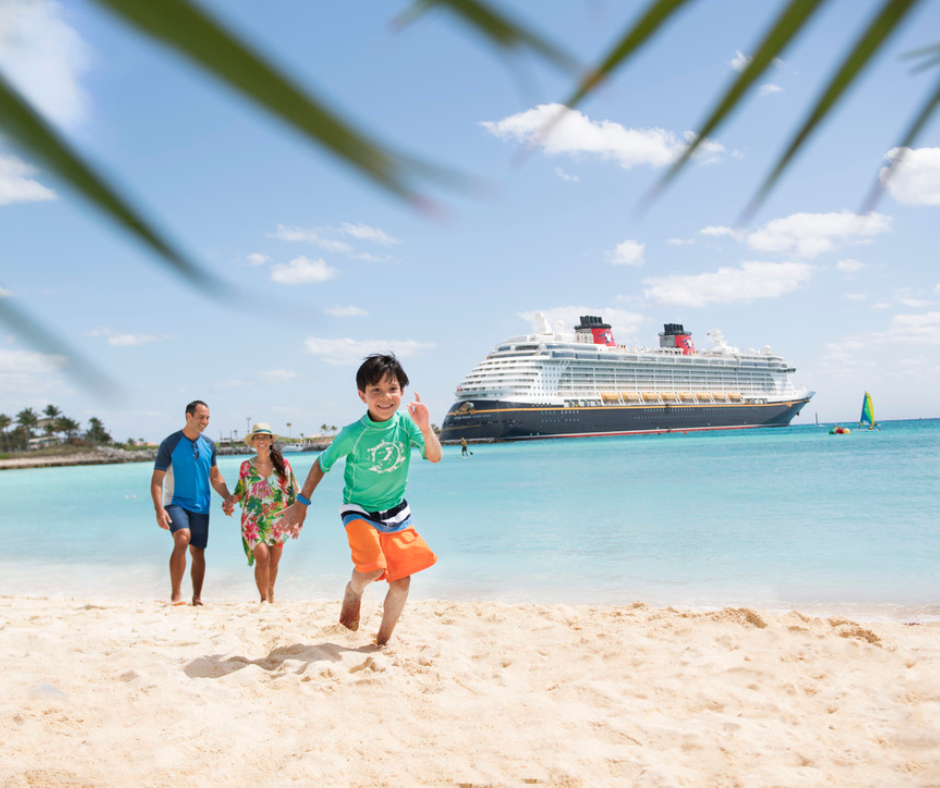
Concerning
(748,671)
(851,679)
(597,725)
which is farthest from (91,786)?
(851,679)

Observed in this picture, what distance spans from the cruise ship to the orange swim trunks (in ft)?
145

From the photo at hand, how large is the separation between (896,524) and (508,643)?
7.24 m

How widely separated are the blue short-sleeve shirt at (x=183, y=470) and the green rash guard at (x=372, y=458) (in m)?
1.99

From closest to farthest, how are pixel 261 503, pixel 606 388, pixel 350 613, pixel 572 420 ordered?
pixel 350 613 → pixel 261 503 → pixel 572 420 → pixel 606 388

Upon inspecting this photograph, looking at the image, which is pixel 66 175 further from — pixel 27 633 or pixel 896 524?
pixel 896 524

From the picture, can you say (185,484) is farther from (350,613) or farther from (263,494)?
(350,613)

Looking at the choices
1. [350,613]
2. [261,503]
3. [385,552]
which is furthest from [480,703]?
[261,503]

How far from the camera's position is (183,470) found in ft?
16.5

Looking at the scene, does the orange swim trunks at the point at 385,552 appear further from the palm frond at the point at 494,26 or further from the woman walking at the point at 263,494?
the palm frond at the point at 494,26

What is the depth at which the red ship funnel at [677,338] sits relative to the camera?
62.7 m

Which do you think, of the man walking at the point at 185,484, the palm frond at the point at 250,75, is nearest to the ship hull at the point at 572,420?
the man walking at the point at 185,484

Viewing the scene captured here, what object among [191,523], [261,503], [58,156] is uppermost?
[58,156]

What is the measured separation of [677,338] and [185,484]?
61235 millimetres

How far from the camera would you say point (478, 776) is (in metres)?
2.21
